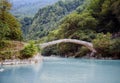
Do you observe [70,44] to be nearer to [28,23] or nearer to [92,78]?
[92,78]

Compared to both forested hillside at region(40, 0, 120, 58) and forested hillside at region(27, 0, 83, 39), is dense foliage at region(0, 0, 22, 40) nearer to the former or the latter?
forested hillside at region(40, 0, 120, 58)

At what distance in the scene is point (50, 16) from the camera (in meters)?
104

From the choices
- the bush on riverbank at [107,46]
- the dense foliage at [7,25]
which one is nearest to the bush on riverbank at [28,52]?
the dense foliage at [7,25]

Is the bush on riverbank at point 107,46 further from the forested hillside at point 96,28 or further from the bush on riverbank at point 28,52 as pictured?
the bush on riverbank at point 28,52

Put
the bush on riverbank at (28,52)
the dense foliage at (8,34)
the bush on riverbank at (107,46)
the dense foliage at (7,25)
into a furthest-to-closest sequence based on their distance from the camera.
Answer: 1. the bush on riverbank at (107,46)
2. the bush on riverbank at (28,52)
3. the dense foliage at (7,25)
4. the dense foliage at (8,34)

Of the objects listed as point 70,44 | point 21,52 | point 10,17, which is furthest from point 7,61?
point 70,44

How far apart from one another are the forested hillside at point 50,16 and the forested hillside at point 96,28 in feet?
120

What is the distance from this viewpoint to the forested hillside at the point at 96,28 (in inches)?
2045

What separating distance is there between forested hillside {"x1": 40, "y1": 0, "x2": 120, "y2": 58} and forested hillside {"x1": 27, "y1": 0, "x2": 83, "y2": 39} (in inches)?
1439

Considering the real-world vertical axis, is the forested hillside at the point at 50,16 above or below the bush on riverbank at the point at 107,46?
above

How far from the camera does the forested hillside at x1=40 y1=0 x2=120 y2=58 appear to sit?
170 ft

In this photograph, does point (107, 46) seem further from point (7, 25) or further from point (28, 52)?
point (7, 25)

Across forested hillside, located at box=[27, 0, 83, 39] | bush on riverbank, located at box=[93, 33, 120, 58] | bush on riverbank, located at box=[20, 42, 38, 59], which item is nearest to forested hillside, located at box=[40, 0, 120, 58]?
bush on riverbank, located at box=[93, 33, 120, 58]

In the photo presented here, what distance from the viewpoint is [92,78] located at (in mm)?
25875
